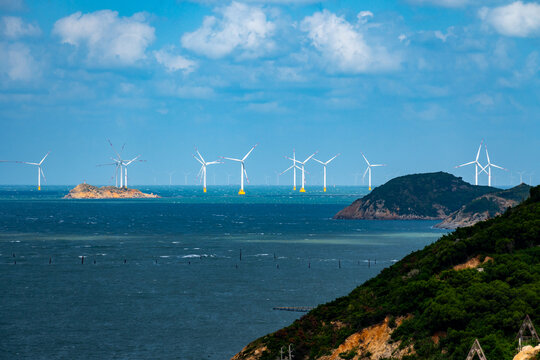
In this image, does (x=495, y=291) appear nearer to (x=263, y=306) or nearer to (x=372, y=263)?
(x=263, y=306)

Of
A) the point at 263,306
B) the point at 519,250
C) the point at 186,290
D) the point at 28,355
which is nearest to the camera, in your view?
the point at 519,250

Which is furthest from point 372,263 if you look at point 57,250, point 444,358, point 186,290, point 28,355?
point 444,358

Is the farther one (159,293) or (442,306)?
(159,293)

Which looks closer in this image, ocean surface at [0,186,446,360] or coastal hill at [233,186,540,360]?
coastal hill at [233,186,540,360]

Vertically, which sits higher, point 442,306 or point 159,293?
point 442,306

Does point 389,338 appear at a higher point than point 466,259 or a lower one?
lower

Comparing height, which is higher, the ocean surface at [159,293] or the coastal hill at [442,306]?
the coastal hill at [442,306]

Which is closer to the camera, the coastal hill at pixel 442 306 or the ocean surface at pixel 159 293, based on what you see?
the coastal hill at pixel 442 306

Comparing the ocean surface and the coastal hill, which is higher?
the coastal hill
